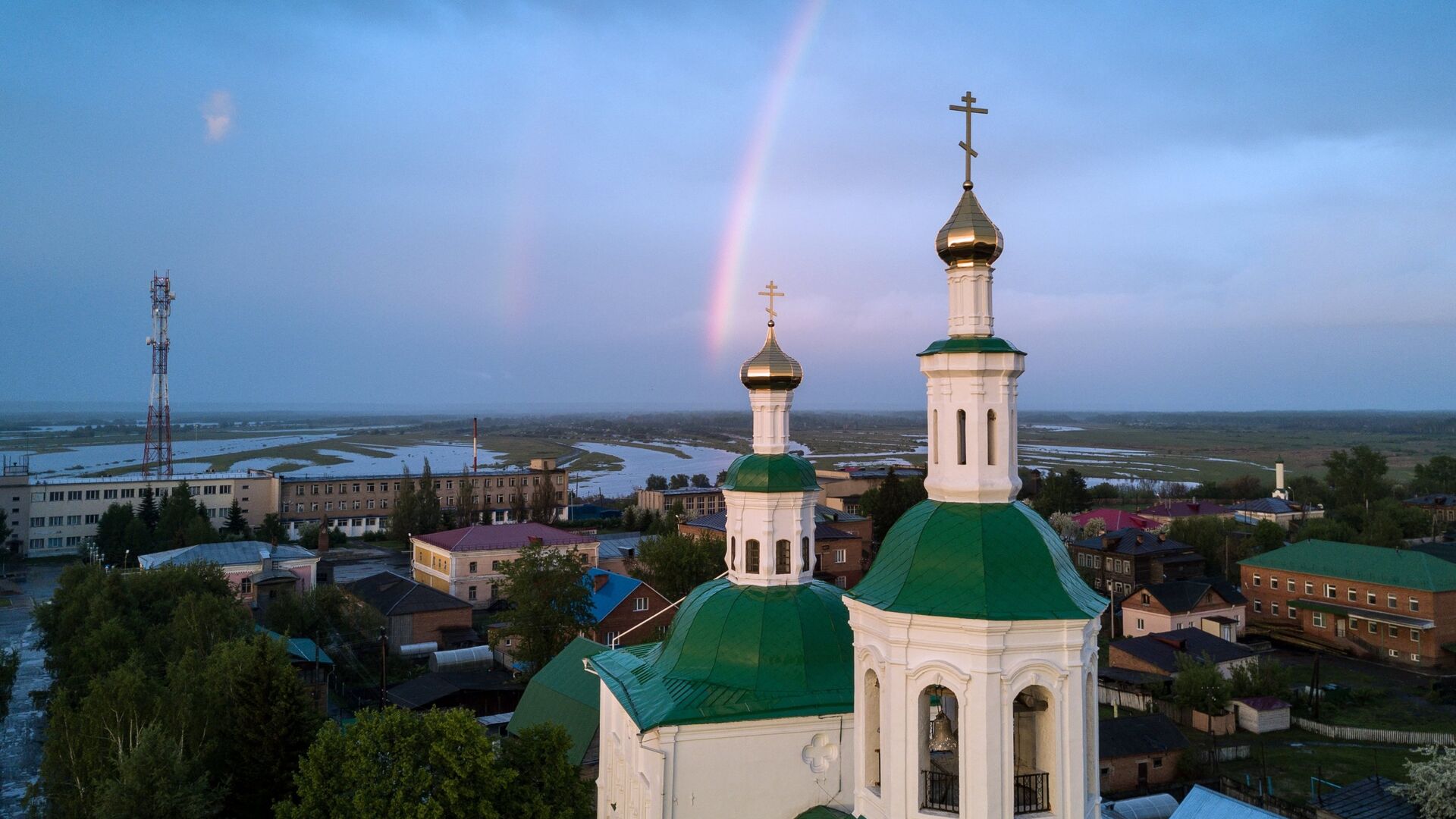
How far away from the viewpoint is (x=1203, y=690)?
26859 millimetres

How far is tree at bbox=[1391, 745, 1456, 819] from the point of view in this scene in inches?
661

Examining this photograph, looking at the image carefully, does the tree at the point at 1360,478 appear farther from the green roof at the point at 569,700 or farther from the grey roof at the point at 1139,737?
the green roof at the point at 569,700

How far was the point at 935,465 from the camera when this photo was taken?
903cm

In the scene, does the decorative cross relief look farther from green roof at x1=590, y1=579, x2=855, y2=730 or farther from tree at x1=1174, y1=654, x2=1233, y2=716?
tree at x1=1174, y1=654, x2=1233, y2=716

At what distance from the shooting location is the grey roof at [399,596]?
35344mm

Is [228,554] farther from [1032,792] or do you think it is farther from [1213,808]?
[1032,792]

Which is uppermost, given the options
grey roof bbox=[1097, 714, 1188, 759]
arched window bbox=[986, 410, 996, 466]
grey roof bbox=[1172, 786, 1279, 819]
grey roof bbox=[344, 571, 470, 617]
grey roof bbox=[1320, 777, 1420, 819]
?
arched window bbox=[986, 410, 996, 466]

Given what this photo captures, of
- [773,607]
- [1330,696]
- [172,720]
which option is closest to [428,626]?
[172,720]

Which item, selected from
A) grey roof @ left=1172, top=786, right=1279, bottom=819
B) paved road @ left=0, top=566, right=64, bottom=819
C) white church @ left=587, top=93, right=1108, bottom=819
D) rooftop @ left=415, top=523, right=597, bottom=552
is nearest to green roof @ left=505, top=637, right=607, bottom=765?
white church @ left=587, top=93, right=1108, bottom=819

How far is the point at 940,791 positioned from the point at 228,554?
41.1 meters

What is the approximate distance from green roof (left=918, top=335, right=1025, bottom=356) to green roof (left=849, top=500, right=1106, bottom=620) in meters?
1.55

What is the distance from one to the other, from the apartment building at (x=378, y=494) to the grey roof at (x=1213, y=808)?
61.2 metres

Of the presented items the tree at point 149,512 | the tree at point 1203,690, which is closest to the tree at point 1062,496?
the tree at point 1203,690

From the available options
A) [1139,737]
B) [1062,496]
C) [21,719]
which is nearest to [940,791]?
[1139,737]
